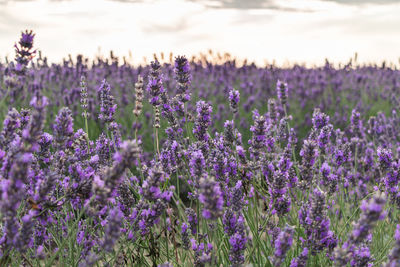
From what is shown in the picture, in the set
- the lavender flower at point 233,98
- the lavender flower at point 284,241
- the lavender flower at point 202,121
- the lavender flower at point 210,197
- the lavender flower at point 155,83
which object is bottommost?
the lavender flower at point 284,241

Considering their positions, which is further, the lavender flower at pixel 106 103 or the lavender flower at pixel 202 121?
the lavender flower at pixel 106 103

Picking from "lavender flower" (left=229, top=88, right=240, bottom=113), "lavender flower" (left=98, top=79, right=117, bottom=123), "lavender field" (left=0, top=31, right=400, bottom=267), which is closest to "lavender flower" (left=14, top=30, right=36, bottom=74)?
"lavender field" (left=0, top=31, right=400, bottom=267)

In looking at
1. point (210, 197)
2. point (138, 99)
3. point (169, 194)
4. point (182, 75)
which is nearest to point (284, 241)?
point (210, 197)

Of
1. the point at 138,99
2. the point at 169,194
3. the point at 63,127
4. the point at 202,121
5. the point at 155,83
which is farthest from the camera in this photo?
the point at 155,83

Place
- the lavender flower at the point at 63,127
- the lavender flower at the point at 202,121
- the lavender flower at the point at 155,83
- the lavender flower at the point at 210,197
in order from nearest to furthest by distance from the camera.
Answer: the lavender flower at the point at 210,197, the lavender flower at the point at 63,127, the lavender flower at the point at 202,121, the lavender flower at the point at 155,83

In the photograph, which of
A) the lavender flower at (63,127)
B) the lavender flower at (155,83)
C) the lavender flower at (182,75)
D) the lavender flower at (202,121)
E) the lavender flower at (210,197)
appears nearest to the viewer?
the lavender flower at (210,197)

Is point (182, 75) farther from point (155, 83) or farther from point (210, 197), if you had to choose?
point (210, 197)

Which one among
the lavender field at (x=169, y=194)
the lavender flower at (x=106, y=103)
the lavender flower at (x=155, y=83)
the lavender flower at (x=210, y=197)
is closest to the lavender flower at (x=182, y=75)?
the lavender field at (x=169, y=194)

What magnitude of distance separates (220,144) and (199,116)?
207mm

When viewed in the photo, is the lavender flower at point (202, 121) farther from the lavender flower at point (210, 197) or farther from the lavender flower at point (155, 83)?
the lavender flower at point (210, 197)

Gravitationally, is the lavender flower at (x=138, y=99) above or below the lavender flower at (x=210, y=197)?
above

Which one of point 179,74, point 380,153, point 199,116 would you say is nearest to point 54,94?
point 179,74

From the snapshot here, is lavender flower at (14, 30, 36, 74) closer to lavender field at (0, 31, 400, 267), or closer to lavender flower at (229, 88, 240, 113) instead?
lavender field at (0, 31, 400, 267)

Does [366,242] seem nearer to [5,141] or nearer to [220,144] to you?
→ [220,144]
